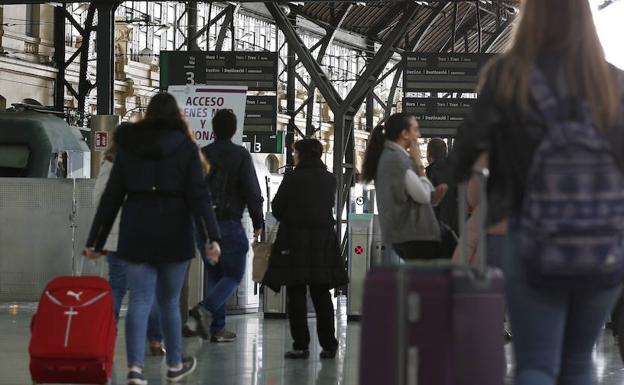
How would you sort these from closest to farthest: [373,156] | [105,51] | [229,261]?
[373,156] → [229,261] → [105,51]

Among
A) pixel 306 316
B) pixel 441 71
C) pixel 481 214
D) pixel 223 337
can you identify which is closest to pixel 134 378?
pixel 306 316

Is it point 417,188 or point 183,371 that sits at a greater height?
point 417,188

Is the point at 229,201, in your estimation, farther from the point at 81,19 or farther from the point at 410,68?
the point at 81,19

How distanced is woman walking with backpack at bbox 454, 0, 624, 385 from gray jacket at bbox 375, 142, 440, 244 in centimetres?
457

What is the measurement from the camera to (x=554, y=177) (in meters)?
3.86

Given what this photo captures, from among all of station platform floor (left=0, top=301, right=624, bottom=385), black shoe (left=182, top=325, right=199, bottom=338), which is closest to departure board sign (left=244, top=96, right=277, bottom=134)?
station platform floor (left=0, top=301, right=624, bottom=385)

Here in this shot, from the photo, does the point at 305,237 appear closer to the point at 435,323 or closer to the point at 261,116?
the point at 435,323

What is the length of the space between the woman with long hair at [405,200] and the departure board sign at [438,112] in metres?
15.3

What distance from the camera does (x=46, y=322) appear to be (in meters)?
7.21

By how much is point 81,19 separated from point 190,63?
17949 mm

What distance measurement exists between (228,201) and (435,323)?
638 centimetres

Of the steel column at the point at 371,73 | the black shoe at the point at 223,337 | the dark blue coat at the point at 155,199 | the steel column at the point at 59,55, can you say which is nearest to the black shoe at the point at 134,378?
the dark blue coat at the point at 155,199

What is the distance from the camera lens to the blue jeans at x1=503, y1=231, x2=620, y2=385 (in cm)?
390

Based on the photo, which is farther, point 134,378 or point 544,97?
point 134,378
